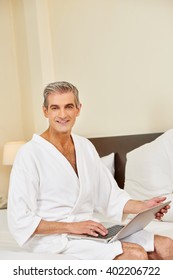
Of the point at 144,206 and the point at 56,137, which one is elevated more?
the point at 56,137

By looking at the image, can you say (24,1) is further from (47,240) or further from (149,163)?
(47,240)

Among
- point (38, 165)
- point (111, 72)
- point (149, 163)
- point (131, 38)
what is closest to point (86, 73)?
point (111, 72)

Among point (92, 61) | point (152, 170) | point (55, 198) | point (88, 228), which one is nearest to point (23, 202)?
point (55, 198)

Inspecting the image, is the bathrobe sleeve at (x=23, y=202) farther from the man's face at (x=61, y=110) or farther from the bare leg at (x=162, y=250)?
the bare leg at (x=162, y=250)

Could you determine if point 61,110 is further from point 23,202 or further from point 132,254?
point 132,254

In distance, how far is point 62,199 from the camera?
64.5 inches

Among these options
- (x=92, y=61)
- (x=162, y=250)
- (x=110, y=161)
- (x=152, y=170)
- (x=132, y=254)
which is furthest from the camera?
(x=92, y=61)

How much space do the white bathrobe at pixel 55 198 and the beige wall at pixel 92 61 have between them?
1421 mm

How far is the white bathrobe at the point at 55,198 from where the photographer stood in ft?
4.98

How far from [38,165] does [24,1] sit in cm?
255

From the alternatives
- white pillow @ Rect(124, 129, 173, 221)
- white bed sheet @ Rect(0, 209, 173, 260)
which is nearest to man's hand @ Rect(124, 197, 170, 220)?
white bed sheet @ Rect(0, 209, 173, 260)

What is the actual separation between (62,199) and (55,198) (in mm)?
30

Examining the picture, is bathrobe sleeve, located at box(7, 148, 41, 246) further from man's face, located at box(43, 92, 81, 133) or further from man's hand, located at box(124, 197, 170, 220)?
man's hand, located at box(124, 197, 170, 220)

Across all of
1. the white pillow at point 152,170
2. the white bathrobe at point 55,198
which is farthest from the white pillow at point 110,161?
the white bathrobe at point 55,198
